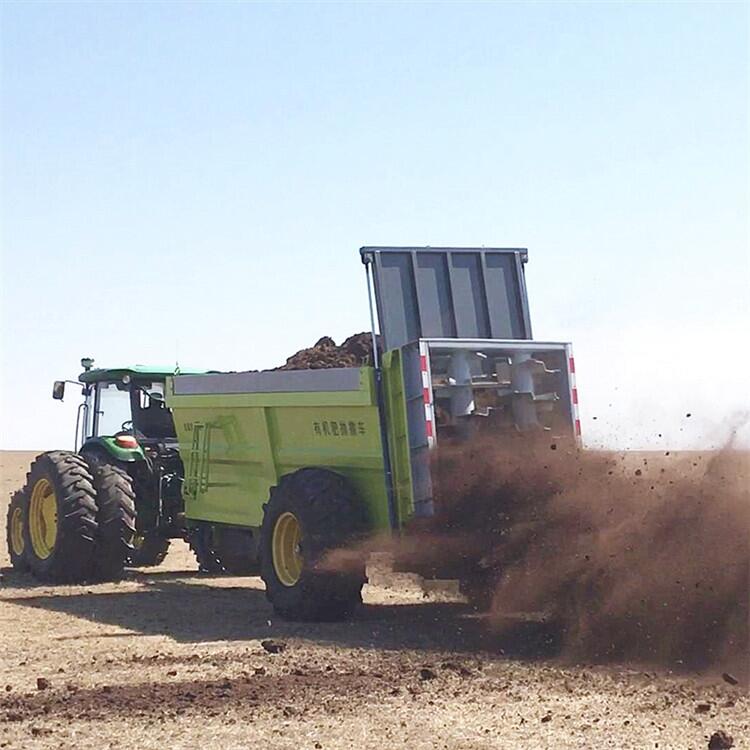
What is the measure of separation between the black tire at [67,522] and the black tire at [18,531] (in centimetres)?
30

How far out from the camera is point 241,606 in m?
12.4

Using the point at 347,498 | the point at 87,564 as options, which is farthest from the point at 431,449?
the point at 87,564

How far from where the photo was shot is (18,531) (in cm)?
1519

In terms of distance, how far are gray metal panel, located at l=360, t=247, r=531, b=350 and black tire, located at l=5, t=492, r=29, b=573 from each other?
5513 millimetres

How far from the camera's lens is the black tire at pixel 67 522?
13.8 meters

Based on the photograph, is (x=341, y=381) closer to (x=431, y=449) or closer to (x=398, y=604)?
(x=431, y=449)

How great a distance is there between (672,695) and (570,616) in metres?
1.62

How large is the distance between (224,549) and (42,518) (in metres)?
2.40

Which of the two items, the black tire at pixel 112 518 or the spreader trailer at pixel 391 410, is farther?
the black tire at pixel 112 518

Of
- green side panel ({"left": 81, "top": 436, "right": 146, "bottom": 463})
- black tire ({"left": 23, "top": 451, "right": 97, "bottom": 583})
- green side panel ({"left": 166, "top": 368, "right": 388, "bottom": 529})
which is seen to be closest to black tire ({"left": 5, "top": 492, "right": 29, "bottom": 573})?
black tire ({"left": 23, "top": 451, "right": 97, "bottom": 583})

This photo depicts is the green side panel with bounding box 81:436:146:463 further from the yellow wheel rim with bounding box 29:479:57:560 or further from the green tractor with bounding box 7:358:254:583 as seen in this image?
the yellow wheel rim with bounding box 29:479:57:560

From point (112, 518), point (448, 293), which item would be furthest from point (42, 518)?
point (448, 293)

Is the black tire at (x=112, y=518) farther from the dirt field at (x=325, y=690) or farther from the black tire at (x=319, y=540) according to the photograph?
the black tire at (x=319, y=540)

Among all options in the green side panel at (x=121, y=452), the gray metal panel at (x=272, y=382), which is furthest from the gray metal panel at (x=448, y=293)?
the green side panel at (x=121, y=452)
